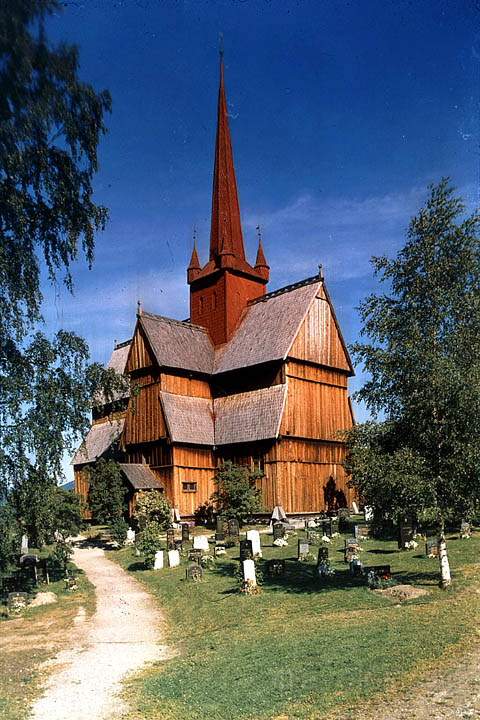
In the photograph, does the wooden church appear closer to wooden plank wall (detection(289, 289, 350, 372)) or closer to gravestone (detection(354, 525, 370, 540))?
wooden plank wall (detection(289, 289, 350, 372))

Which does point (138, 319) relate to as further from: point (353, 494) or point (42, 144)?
point (42, 144)

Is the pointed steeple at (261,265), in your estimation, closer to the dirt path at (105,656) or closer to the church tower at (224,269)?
the church tower at (224,269)

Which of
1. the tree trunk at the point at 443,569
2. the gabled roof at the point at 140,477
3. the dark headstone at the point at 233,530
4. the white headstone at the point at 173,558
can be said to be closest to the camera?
the tree trunk at the point at 443,569

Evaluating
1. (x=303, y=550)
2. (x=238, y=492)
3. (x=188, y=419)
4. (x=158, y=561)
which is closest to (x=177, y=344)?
(x=188, y=419)

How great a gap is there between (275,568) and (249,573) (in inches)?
89.4

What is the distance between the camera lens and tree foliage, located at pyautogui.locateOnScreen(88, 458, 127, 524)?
34.1m

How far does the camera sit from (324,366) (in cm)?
4075

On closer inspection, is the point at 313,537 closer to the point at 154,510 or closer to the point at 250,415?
the point at 154,510

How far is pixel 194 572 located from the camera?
848 inches

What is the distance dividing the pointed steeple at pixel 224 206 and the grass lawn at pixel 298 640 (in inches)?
1183

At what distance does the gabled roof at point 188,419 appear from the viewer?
38344mm

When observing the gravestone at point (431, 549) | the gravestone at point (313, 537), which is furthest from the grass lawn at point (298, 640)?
the gravestone at point (313, 537)

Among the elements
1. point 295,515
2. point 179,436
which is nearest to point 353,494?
point 295,515

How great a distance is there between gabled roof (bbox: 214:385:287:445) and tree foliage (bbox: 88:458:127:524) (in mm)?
7639
